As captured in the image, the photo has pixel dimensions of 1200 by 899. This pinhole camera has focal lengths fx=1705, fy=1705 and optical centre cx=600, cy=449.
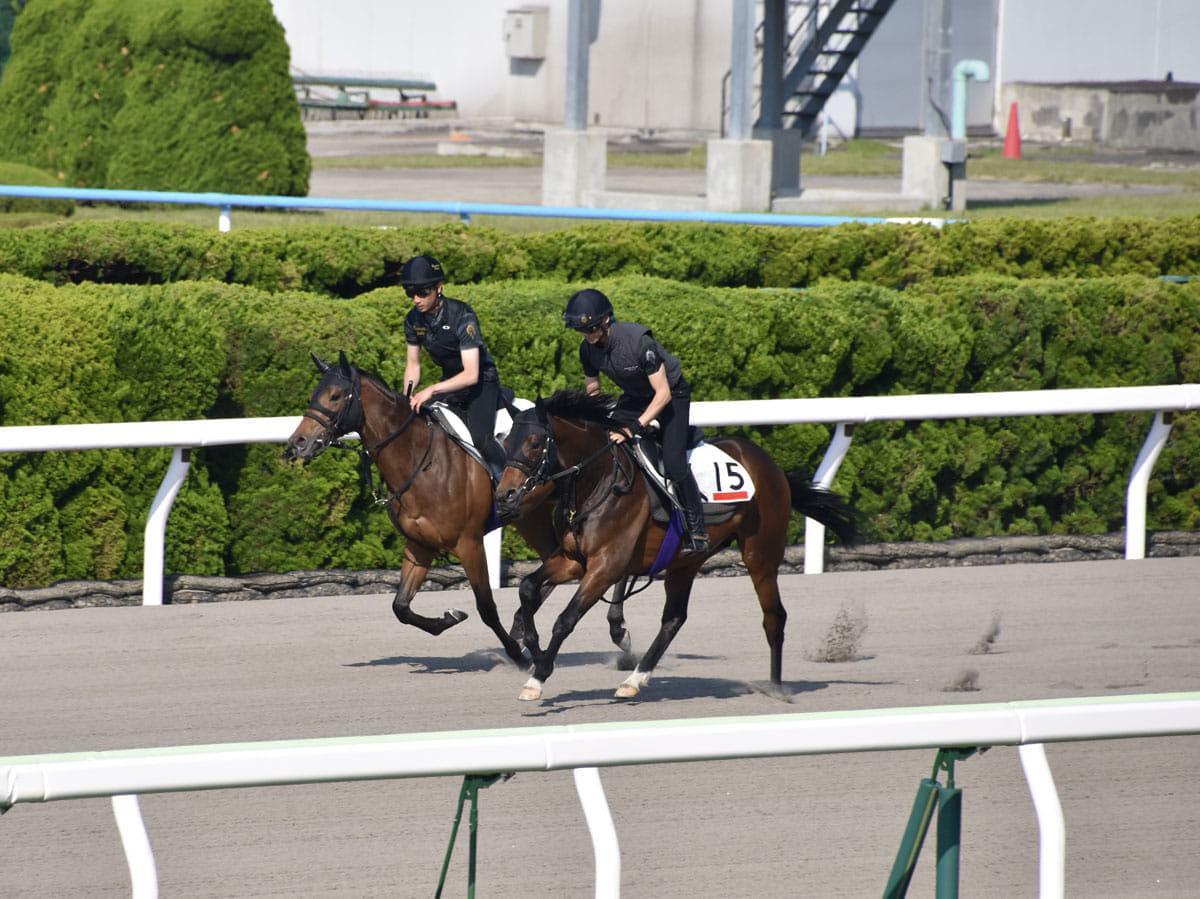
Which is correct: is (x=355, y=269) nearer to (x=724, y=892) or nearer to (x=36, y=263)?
(x=36, y=263)

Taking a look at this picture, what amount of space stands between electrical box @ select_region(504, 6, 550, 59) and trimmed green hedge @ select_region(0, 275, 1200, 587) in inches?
1280

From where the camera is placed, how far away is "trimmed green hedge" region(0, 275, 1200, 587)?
8.38m

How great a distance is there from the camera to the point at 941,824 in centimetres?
350

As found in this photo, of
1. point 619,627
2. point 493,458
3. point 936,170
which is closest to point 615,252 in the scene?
point 493,458

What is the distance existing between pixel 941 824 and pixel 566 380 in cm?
624

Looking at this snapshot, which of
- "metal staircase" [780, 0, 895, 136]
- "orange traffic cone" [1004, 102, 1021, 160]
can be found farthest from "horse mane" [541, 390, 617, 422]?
"orange traffic cone" [1004, 102, 1021, 160]

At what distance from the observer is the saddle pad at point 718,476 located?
23.7 feet

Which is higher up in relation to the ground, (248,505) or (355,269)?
(355,269)

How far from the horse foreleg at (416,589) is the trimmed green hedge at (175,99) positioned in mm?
12061

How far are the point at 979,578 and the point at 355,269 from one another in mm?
4658

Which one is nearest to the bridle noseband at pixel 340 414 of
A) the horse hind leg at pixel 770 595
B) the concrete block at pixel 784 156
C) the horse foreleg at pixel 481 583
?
the horse foreleg at pixel 481 583

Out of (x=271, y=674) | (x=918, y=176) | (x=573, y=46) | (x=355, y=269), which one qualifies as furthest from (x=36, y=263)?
(x=918, y=176)

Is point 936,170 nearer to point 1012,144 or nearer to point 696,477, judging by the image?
point 1012,144

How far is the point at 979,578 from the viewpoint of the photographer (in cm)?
937
